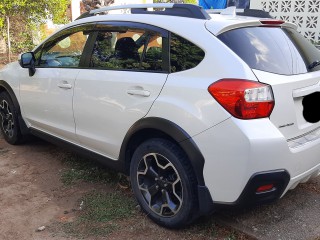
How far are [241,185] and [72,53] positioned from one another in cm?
236

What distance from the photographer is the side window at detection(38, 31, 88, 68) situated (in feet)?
12.9

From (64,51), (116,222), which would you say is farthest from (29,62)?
(116,222)

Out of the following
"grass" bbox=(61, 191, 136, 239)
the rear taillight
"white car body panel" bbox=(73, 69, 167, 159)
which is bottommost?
"grass" bbox=(61, 191, 136, 239)

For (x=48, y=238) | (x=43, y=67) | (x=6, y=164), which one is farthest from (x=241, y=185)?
(x=6, y=164)

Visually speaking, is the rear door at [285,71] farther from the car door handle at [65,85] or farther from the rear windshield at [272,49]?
the car door handle at [65,85]

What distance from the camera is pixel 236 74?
2623 mm

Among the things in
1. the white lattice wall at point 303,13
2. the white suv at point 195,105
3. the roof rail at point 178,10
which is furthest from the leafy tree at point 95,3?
the roof rail at point 178,10

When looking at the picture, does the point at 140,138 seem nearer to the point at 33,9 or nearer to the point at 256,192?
the point at 256,192

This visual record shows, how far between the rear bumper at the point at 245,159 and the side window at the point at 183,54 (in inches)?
21.9

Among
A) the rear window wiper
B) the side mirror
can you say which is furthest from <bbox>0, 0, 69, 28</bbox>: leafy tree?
the rear window wiper

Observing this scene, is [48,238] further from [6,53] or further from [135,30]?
[6,53]

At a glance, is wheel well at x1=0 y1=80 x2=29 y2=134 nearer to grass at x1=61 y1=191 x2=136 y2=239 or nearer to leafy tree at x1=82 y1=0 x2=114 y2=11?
grass at x1=61 y1=191 x2=136 y2=239

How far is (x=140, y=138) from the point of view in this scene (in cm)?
323

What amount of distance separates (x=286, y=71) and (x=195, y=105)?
72cm
